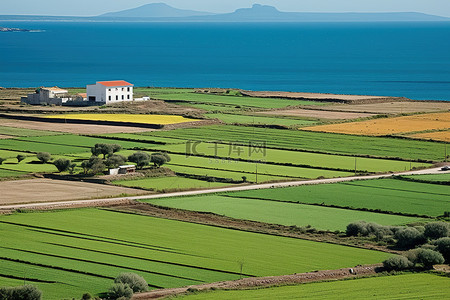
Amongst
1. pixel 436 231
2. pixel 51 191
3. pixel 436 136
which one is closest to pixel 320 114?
pixel 436 136

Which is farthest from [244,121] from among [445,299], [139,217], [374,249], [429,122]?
[445,299]

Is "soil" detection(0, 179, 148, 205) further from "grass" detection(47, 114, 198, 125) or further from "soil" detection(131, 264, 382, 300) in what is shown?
"grass" detection(47, 114, 198, 125)

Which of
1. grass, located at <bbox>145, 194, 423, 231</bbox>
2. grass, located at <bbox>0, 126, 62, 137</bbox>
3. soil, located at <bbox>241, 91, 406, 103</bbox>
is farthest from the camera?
soil, located at <bbox>241, 91, 406, 103</bbox>

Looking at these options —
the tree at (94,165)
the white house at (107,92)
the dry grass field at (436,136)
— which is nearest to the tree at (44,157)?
the tree at (94,165)

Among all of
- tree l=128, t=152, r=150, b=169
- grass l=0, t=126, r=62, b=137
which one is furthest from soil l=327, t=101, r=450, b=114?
tree l=128, t=152, r=150, b=169

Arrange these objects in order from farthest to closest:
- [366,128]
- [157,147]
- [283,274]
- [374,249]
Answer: [366,128], [157,147], [374,249], [283,274]

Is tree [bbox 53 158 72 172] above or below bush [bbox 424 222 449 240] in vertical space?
below

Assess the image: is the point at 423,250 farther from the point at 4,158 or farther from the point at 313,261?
the point at 4,158
